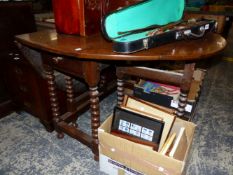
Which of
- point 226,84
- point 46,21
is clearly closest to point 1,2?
point 46,21

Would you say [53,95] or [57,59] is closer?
[57,59]

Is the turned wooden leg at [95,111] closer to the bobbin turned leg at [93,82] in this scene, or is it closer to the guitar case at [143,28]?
the bobbin turned leg at [93,82]

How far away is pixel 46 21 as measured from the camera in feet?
6.39

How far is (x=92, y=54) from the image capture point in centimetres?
78

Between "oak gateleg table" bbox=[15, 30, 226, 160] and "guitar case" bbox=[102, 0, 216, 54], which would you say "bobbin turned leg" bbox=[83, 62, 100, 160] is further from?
"guitar case" bbox=[102, 0, 216, 54]

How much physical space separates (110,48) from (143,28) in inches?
9.0

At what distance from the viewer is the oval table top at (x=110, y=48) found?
2.48 ft

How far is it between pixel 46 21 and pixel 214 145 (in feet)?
5.98

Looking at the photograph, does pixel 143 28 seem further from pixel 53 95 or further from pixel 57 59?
pixel 53 95

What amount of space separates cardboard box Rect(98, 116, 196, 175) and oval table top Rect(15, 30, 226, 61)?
0.42 meters

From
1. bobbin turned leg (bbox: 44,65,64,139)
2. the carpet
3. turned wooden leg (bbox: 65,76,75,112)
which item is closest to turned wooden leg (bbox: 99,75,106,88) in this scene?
the carpet

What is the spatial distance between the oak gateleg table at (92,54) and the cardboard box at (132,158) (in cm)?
13

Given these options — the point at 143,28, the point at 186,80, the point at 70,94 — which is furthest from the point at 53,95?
the point at 186,80

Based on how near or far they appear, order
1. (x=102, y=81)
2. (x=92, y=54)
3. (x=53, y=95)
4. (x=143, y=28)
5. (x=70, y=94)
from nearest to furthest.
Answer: (x=92, y=54) → (x=143, y=28) → (x=53, y=95) → (x=70, y=94) → (x=102, y=81)
